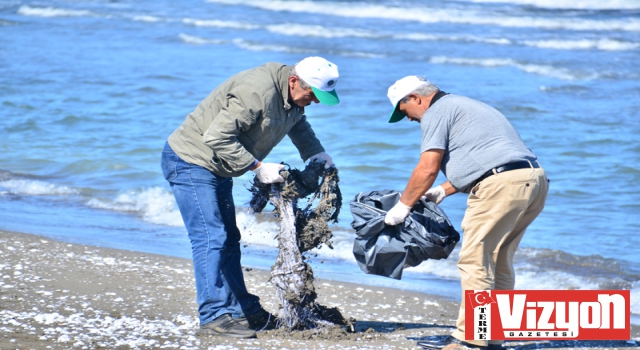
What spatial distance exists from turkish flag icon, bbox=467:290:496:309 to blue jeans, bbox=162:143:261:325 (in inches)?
60.5

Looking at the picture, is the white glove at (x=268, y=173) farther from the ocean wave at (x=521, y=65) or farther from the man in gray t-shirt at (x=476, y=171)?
the ocean wave at (x=521, y=65)

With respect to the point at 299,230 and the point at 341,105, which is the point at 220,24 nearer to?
the point at 341,105

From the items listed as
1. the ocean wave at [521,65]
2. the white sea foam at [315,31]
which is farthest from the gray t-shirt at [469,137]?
the white sea foam at [315,31]

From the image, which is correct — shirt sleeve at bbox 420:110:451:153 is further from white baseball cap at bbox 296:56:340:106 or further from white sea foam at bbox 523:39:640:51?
white sea foam at bbox 523:39:640:51

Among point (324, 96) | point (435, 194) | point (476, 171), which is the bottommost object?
point (435, 194)

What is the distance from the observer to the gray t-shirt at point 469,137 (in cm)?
430

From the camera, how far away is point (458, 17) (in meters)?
27.4

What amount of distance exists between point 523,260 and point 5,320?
4859 millimetres

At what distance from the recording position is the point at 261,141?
457cm

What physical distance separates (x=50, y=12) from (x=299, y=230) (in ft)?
87.2

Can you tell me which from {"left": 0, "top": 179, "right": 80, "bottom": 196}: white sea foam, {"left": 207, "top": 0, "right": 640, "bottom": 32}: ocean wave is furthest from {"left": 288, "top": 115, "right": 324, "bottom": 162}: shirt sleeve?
{"left": 207, "top": 0, "right": 640, "bottom": 32}: ocean wave

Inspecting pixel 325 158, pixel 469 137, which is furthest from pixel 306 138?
pixel 469 137

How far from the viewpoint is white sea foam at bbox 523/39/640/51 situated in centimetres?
2190

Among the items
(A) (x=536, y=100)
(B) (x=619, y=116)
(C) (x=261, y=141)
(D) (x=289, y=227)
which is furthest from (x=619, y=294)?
(A) (x=536, y=100)
